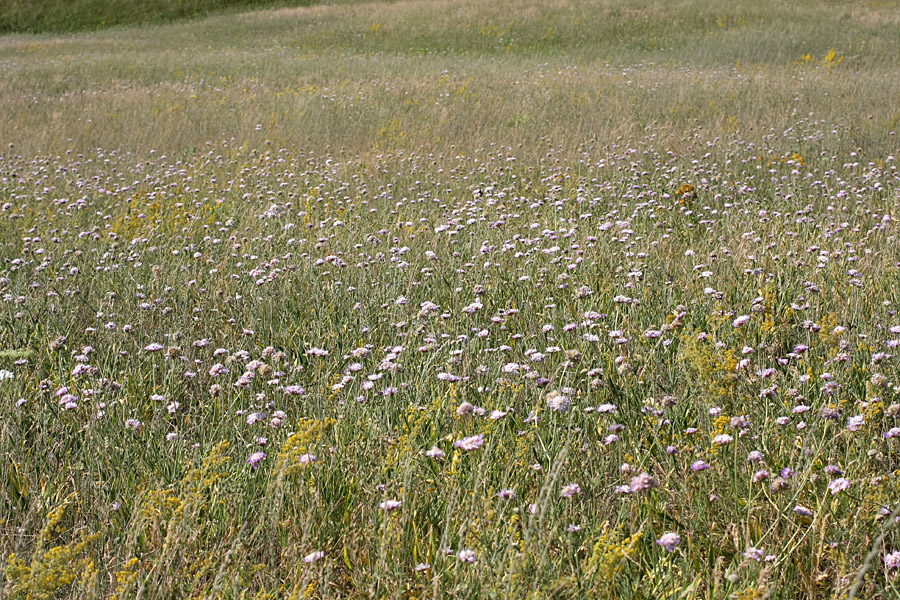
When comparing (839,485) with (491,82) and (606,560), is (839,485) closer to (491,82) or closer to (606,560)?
(606,560)

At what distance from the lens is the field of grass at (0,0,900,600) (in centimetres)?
175

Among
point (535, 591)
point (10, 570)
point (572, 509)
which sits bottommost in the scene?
point (572, 509)

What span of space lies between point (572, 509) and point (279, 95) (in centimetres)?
1107

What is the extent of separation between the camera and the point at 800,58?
51.0 ft

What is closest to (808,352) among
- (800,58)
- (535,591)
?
(535,591)

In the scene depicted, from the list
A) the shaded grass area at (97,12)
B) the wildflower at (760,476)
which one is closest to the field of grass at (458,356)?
the wildflower at (760,476)

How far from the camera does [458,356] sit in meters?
2.56

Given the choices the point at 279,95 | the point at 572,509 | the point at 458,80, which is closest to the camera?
the point at 572,509

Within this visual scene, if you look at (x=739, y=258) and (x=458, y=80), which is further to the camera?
(x=458, y=80)

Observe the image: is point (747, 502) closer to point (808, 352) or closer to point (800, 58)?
point (808, 352)

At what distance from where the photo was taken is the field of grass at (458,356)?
175 cm

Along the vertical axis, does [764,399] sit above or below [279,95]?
below

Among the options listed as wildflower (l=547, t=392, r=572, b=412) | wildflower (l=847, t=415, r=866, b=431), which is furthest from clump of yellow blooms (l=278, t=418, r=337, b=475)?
wildflower (l=847, t=415, r=866, b=431)

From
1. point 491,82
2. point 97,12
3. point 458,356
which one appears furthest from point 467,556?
point 97,12
